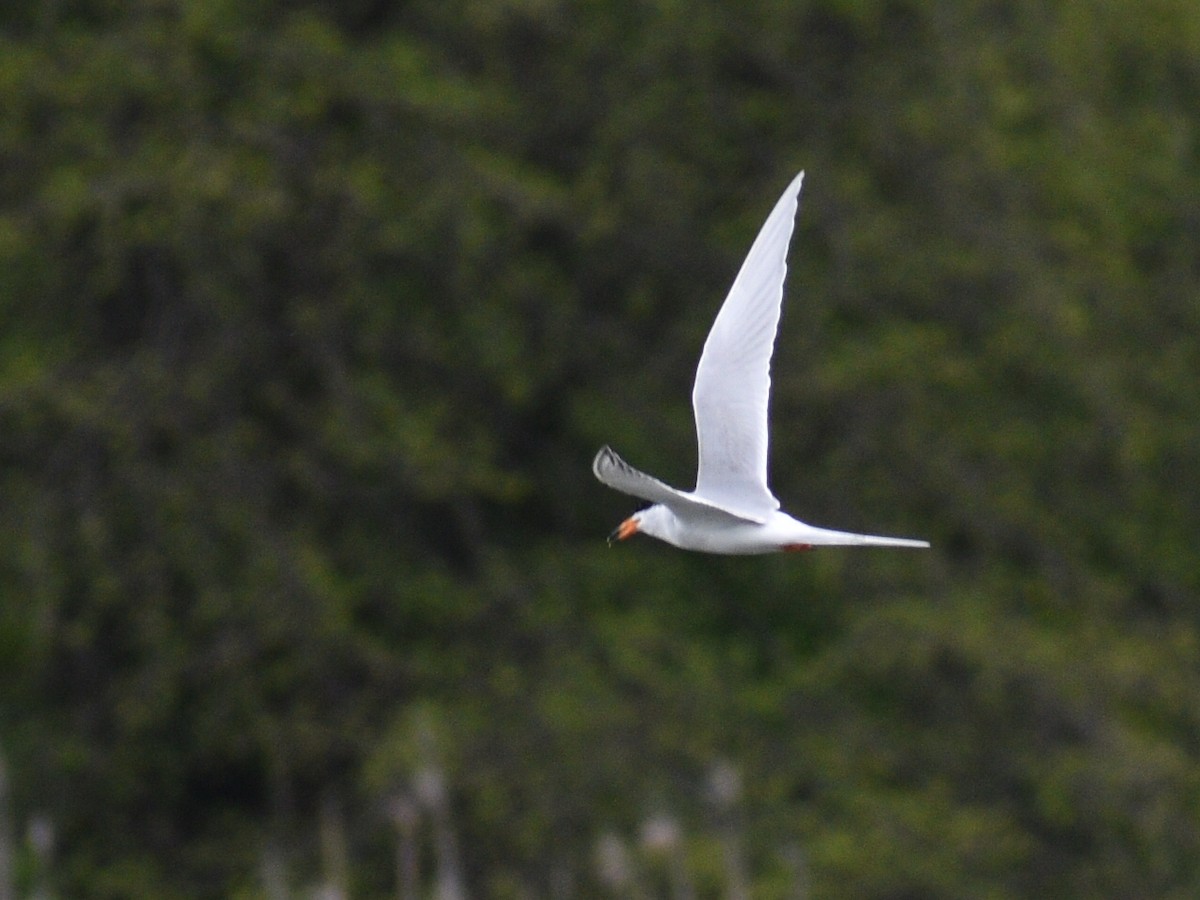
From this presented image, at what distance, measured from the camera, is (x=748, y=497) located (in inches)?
281

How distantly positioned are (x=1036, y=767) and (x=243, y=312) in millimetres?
4317

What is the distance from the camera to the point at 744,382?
24.0 feet

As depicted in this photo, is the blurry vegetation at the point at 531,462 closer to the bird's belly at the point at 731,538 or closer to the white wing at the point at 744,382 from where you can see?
the white wing at the point at 744,382

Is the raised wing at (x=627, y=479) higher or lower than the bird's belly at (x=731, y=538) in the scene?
lower

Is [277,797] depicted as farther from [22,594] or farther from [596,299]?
[596,299]

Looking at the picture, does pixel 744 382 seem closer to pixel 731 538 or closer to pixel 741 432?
pixel 741 432

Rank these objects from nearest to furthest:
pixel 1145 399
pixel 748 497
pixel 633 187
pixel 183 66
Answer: pixel 748 497 → pixel 183 66 → pixel 633 187 → pixel 1145 399

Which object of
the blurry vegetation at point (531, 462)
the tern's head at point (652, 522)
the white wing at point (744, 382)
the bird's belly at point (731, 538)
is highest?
the blurry vegetation at point (531, 462)

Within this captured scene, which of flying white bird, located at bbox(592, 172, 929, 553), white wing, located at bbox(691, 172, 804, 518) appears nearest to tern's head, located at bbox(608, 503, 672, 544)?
flying white bird, located at bbox(592, 172, 929, 553)

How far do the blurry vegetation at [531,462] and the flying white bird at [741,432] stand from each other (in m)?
4.28

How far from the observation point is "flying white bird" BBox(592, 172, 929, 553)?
22.5 feet

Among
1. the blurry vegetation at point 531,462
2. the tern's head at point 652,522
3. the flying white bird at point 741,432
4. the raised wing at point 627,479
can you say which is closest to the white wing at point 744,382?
the flying white bird at point 741,432

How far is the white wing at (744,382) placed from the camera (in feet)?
23.5

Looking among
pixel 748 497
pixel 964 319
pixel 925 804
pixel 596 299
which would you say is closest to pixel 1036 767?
pixel 925 804
